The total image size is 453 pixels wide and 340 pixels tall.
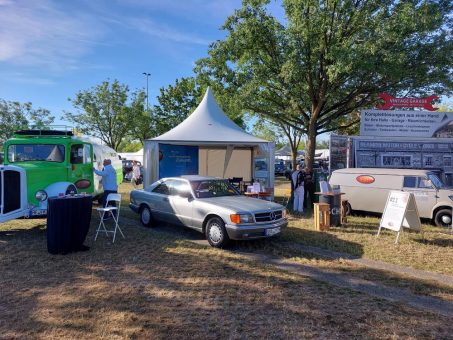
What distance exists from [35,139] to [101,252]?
4.42m

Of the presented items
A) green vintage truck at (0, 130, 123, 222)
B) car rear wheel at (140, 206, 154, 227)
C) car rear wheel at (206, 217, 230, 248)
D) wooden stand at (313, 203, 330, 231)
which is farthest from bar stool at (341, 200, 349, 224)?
green vintage truck at (0, 130, 123, 222)

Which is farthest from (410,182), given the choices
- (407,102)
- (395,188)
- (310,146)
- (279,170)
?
(279,170)

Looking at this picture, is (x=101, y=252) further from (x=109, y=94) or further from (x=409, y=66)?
(x=109, y=94)

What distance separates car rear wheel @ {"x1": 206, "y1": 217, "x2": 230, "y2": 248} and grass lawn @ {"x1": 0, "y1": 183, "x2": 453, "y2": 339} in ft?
0.80

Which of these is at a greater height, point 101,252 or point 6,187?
point 6,187

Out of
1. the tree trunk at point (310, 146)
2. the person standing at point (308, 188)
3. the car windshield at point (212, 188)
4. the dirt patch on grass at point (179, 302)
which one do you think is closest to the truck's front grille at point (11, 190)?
the dirt patch on grass at point (179, 302)

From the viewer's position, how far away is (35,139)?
32.3 feet

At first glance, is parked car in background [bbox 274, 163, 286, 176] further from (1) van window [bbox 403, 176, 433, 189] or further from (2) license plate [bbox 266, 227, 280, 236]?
(2) license plate [bbox 266, 227, 280, 236]

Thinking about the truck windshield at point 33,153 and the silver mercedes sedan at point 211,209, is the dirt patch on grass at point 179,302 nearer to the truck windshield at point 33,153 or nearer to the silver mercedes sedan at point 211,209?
the silver mercedes sedan at point 211,209

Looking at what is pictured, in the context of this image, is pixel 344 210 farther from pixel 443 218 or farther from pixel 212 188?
pixel 212 188

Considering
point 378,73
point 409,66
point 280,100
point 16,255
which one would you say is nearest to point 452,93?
point 409,66

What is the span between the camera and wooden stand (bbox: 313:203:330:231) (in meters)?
9.70

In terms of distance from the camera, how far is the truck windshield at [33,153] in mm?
9672

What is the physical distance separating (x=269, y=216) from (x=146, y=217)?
362 centimetres
